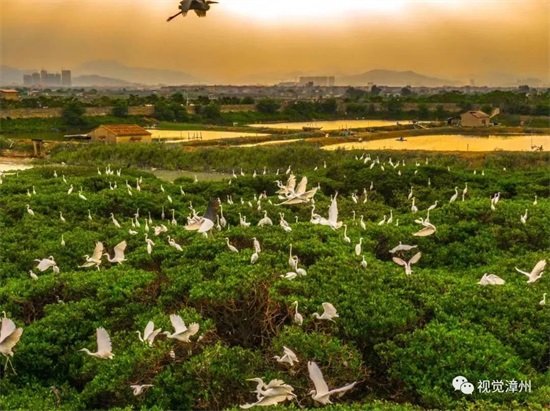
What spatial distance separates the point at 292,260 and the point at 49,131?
44637 millimetres

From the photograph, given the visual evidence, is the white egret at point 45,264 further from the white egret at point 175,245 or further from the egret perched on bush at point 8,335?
the egret perched on bush at point 8,335

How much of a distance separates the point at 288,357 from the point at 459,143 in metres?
35.9

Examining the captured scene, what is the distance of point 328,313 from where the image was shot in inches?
222

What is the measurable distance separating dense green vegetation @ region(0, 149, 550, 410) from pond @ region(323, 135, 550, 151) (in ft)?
88.4

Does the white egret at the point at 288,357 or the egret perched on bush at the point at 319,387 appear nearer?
the egret perched on bush at the point at 319,387

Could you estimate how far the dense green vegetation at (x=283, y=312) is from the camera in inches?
202

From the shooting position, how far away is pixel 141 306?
6.44m

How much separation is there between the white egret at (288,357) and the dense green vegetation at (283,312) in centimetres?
11

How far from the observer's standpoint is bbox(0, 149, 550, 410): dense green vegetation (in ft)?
16.9

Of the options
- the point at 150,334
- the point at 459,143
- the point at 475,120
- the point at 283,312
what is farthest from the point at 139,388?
the point at 475,120

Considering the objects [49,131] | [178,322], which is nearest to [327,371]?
[178,322]

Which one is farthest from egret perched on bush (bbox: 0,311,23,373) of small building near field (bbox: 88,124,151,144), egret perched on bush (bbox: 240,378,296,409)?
small building near field (bbox: 88,124,151,144)

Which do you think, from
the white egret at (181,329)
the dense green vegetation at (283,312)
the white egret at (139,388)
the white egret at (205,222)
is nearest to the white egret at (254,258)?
the dense green vegetation at (283,312)

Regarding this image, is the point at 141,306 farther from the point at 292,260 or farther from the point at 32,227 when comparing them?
the point at 32,227
